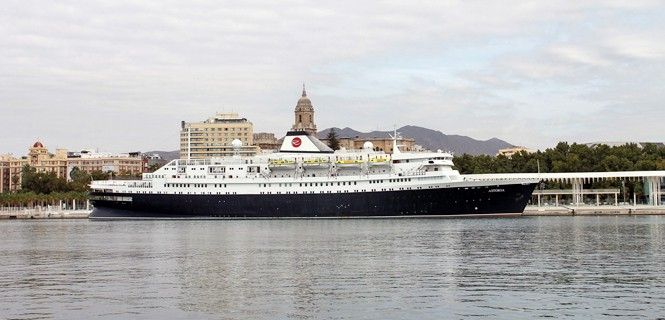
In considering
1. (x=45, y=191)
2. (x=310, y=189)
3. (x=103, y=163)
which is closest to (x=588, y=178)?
(x=310, y=189)

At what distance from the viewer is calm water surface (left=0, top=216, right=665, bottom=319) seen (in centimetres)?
2222

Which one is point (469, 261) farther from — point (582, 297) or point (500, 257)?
point (582, 297)

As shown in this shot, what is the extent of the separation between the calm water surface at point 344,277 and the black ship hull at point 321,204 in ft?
81.5

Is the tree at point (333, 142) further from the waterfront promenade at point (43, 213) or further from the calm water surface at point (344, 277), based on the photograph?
the calm water surface at point (344, 277)

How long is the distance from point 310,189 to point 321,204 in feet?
4.92

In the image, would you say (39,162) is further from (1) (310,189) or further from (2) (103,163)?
(1) (310,189)

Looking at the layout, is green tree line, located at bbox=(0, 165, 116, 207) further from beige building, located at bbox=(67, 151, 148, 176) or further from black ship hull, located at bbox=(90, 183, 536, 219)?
beige building, located at bbox=(67, 151, 148, 176)

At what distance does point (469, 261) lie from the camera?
3297 centimetres

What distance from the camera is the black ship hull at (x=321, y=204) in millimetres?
73062

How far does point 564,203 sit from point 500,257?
65.9 metres

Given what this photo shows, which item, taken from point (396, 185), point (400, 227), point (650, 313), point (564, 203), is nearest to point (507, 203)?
point (396, 185)

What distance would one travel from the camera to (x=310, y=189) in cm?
7669

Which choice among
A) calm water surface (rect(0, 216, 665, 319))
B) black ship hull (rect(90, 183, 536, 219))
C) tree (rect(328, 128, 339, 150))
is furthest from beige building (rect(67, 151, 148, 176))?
calm water surface (rect(0, 216, 665, 319))

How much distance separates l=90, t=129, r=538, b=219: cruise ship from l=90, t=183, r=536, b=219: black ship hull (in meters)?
0.08
